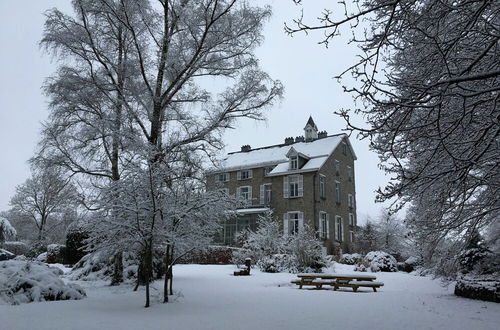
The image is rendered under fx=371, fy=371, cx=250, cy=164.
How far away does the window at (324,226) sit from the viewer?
29.8 meters

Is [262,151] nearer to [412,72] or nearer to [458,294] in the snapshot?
[458,294]

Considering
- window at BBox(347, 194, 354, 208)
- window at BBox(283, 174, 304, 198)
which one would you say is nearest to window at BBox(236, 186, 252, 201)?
window at BBox(283, 174, 304, 198)

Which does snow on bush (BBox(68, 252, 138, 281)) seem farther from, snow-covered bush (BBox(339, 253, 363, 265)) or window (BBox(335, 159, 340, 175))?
window (BBox(335, 159, 340, 175))

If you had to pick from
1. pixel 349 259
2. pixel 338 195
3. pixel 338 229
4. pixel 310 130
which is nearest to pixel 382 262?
pixel 349 259

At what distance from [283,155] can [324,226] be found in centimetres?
768

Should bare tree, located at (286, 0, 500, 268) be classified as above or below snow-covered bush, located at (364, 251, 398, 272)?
above

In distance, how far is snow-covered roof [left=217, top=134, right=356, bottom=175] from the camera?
3191 centimetres

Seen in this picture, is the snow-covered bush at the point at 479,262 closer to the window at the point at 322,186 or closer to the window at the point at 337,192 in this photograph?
the window at the point at 322,186

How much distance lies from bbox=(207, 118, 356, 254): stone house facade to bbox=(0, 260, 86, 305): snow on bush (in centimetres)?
1976

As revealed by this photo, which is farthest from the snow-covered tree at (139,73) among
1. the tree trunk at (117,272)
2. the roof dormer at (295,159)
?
the roof dormer at (295,159)

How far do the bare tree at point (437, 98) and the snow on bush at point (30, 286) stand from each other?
8.04 metres

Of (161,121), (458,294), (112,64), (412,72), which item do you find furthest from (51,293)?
(458,294)

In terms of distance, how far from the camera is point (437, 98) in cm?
524

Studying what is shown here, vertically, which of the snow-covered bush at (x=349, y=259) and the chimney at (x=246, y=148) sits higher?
the chimney at (x=246, y=148)
